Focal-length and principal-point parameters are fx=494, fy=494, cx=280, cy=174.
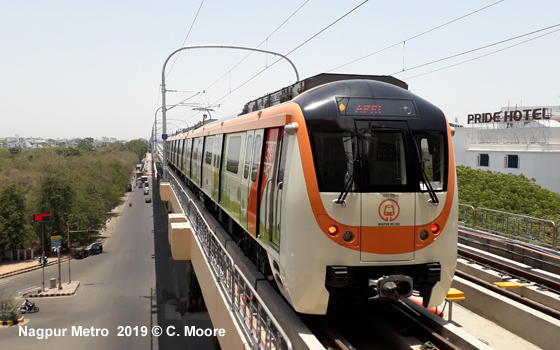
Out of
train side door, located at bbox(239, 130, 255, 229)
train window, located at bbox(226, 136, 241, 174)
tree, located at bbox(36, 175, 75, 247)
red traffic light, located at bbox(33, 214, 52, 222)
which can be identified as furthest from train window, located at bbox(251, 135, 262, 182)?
tree, located at bbox(36, 175, 75, 247)

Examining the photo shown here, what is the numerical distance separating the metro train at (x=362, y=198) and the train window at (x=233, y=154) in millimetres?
3623

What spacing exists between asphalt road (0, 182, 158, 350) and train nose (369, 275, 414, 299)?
86.9 feet

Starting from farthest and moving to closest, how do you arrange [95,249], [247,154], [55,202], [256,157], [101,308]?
[95,249] < [55,202] < [101,308] < [247,154] < [256,157]

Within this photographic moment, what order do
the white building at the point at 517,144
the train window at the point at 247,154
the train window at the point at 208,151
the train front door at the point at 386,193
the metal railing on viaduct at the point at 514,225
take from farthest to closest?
the white building at the point at 517,144 → the train window at the point at 208,151 → the metal railing on viaduct at the point at 514,225 → the train window at the point at 247,154 → the train front door at the point at 386,193

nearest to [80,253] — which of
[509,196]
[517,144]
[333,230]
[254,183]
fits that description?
[509,196]

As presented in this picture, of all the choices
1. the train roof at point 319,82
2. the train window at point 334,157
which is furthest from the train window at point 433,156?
the train roof at point 319,82

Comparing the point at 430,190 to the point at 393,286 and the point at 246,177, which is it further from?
the point at 246,177

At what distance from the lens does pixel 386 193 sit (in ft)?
21.7

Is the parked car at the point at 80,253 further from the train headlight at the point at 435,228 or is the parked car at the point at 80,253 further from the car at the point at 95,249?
the train headlight at the point at 435,228

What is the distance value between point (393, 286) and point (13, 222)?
55.1 metres

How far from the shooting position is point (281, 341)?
5789mm

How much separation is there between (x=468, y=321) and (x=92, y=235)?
193 ft

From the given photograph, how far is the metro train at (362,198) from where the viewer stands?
6449mm

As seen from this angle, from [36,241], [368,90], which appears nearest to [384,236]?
[368,90]
